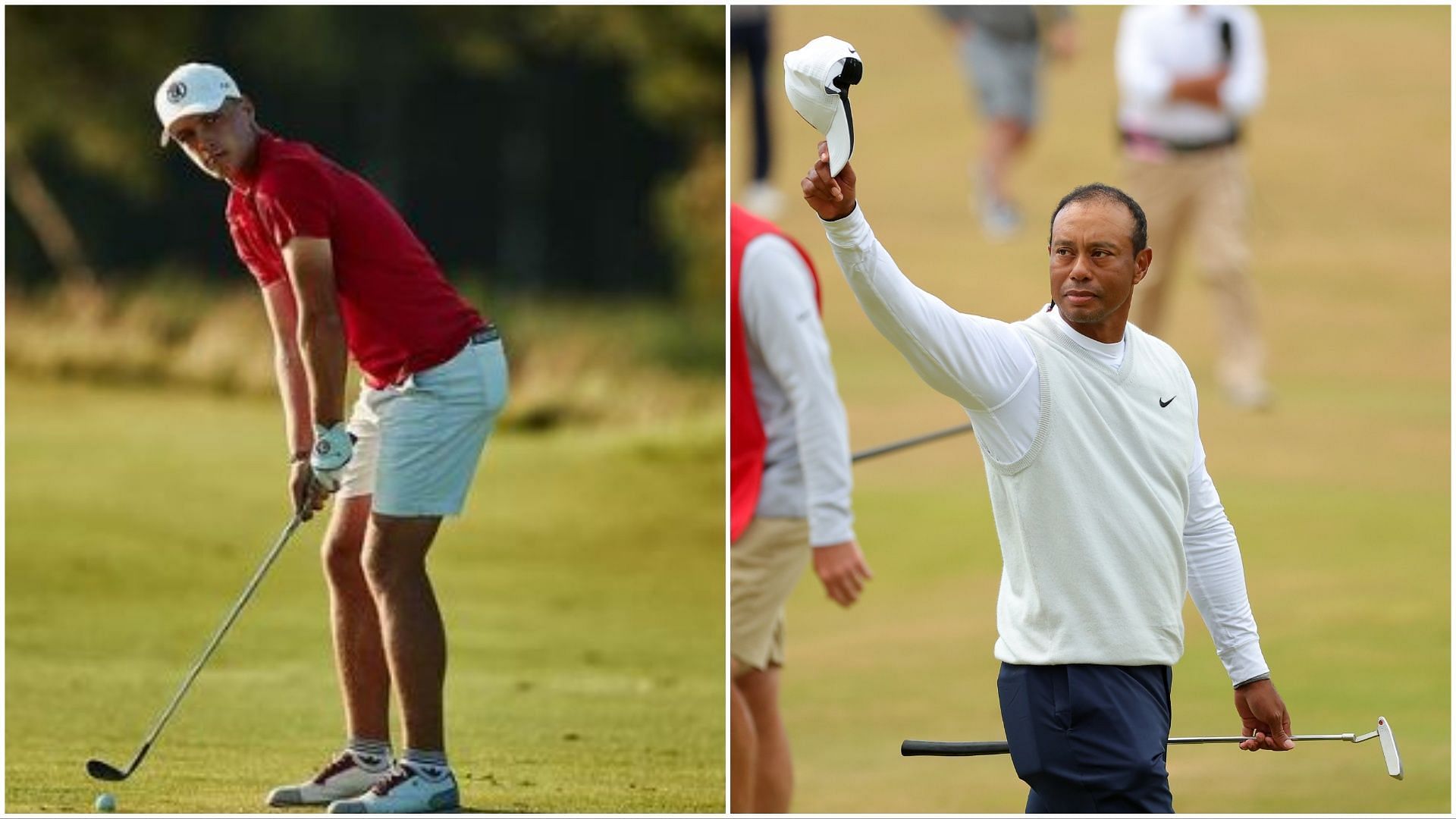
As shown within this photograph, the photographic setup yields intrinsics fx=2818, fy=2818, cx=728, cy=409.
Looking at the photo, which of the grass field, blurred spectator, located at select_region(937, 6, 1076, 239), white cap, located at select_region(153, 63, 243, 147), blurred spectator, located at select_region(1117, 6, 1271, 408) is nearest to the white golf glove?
white cap, located at select_region(153, 63, 243, 147)

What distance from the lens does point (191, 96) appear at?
182 inches

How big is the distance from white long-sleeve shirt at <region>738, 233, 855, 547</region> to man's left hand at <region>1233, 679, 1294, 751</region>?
3.62 ft

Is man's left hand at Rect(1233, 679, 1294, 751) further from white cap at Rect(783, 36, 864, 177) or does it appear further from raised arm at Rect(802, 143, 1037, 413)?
white cap at Rect(783, 36, 864, 177)

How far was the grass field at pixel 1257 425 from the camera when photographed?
7.14 m

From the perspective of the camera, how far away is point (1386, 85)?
15.7 meters

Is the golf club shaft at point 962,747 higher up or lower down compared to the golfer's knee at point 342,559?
lower down

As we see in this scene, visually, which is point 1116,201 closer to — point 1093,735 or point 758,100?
point 1093,735

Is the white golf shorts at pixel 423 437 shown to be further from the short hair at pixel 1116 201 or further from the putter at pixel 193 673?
the short hair at pixel 1116 201

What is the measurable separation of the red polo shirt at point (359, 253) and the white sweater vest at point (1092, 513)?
4.07ft

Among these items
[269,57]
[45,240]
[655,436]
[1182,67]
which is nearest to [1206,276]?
[1182,67]

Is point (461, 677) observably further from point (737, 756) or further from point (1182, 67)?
point (1182, 67)

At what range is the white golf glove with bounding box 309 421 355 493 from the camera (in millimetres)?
4570

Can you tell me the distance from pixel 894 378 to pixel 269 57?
2634 millimetres

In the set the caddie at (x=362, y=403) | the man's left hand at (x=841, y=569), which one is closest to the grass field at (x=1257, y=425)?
the man's left hand at (x=841, y=569)
